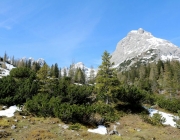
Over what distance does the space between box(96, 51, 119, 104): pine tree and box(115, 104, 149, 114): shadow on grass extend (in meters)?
2.30

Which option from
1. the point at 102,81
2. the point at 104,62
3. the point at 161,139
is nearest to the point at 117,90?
the point at 102,81

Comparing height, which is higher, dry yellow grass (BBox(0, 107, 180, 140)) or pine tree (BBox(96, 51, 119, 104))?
pine tree (BBox(96, 51, 119, 104))

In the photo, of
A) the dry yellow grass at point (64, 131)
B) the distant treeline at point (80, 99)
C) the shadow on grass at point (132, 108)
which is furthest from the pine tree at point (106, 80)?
the dry yellow grass at point (64, 131)

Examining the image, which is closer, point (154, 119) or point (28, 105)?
point (28, 105)

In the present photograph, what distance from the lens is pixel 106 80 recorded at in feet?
88.7

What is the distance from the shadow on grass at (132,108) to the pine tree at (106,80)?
2.30m

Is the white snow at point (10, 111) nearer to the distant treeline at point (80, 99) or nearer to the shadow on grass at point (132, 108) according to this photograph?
the distant treeline at point (80, 99)

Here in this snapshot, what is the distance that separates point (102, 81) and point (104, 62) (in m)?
3.49

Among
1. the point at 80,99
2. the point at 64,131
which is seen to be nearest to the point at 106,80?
the point at 80,99

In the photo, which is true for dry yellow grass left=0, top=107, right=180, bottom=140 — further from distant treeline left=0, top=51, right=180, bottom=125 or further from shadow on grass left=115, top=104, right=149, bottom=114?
shadow on grass left=115, top=104, right=149, bottom=114

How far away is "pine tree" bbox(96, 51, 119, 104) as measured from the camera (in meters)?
26.9

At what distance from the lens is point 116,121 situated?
21406 millimetres

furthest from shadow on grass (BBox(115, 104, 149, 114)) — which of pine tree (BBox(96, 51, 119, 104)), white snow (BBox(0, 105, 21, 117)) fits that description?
white snow (BBox(0, 105, 21, 117))

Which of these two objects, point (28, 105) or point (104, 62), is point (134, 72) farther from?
point (28, 105)
